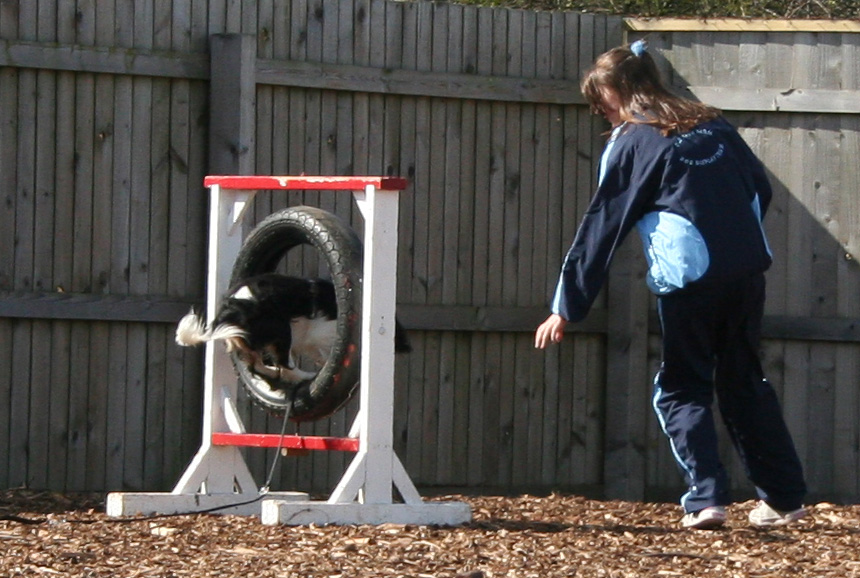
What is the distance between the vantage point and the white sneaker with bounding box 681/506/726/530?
17.3ft

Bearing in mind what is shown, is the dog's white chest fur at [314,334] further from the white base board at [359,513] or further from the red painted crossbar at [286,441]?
the white base board at [359,513]

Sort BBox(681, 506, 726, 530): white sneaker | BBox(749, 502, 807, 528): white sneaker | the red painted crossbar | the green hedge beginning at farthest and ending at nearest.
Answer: the green hedge < BBox(749, 502, 807, 528): white sneaker < the red painted crossbar < BBox(681, 506, 726, 530): white sneaker

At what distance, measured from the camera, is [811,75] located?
23.9 ft

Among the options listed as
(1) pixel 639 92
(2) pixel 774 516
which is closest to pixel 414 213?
(1) pixel 639 92

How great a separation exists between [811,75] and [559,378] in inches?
73.8

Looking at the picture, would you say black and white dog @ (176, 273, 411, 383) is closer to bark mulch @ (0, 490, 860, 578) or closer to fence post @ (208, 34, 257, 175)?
bark mulch @ (0, 490, 860, 578)

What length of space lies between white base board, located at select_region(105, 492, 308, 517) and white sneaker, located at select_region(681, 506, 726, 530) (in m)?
1.47

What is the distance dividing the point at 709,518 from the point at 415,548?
1145 mm

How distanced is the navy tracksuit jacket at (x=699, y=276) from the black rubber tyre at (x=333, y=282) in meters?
0.73

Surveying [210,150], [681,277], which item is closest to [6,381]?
[210,150]

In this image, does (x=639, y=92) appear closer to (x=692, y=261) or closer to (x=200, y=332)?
(x=692, y=261)

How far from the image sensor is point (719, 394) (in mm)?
5473

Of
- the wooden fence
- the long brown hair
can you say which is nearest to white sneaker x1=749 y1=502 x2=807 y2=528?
the long brown hair

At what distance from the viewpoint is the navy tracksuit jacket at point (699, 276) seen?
17.1 ft
